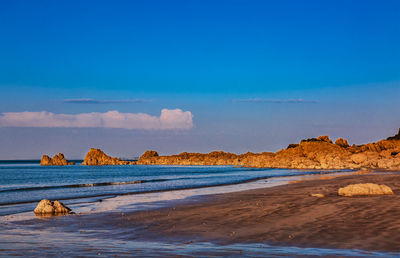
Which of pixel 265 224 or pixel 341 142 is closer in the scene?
pixel 265 224

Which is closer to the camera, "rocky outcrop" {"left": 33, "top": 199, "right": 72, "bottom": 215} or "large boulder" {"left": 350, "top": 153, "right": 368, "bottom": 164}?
"rocky outcrop" {"left": 33, "top": 199, "right": 72, "bottom": 215}

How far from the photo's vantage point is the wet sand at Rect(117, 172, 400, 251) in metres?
11.2

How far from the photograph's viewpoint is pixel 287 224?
1382 centimetres

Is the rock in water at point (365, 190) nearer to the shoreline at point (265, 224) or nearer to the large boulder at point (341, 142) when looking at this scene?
the shoreline at point (265, 224)

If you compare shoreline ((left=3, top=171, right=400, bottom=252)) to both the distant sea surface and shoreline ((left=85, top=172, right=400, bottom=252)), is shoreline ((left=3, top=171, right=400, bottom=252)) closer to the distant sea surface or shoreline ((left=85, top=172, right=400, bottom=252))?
shoreline ((left=85, top=172, right=400, bottom=252))

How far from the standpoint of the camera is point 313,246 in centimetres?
1039

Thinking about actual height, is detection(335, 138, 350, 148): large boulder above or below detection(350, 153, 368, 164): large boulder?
above

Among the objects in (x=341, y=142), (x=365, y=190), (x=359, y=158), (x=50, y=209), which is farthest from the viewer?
(x=341, y=142)

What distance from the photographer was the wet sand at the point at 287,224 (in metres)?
11.2

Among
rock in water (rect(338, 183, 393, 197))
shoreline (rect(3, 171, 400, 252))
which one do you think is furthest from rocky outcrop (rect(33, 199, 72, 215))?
rock in water (rect(338, 183, 393, 197))

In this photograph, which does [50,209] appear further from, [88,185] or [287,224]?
[88,185]

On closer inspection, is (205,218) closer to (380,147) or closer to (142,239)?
(142,239)

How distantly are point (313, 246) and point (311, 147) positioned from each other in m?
134

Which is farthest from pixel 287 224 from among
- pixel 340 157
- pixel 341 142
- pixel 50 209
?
pixel 341 142
